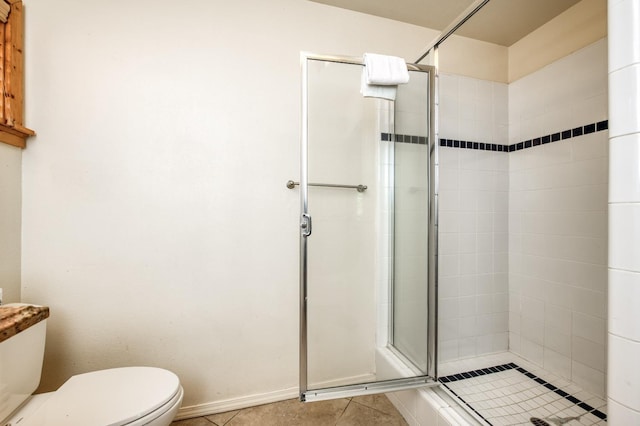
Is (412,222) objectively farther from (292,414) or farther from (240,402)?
(240,402)

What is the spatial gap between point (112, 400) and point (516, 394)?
1838 mm

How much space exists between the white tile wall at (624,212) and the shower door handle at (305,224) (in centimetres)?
95

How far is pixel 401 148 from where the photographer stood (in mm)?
→ 1547

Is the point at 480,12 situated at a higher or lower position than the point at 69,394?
higher

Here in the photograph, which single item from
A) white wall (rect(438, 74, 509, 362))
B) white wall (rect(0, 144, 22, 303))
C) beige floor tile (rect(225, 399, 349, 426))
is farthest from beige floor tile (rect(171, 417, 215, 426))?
white wall (rect(438, 74, 509, 362))

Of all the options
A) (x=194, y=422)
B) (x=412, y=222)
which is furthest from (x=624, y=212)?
(x=194, y=422)

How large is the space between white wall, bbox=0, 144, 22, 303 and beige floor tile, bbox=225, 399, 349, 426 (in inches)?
47.4

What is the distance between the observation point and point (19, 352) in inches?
37.9

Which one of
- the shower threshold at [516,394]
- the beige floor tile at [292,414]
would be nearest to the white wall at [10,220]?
the beige floor tile at [292,414]

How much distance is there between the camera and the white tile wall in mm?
585

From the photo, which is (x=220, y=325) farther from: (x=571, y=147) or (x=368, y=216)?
(x=571, y=147)

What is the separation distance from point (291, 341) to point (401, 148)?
4.26 ft

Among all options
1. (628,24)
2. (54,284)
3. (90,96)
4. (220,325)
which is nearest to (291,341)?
(220,325)

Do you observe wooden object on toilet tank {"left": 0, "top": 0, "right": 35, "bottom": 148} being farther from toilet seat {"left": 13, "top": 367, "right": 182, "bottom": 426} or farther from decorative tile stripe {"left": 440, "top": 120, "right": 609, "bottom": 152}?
decorative tile stripe {"left": 440, "top": 120, "right": 609, "bottom": 152}
